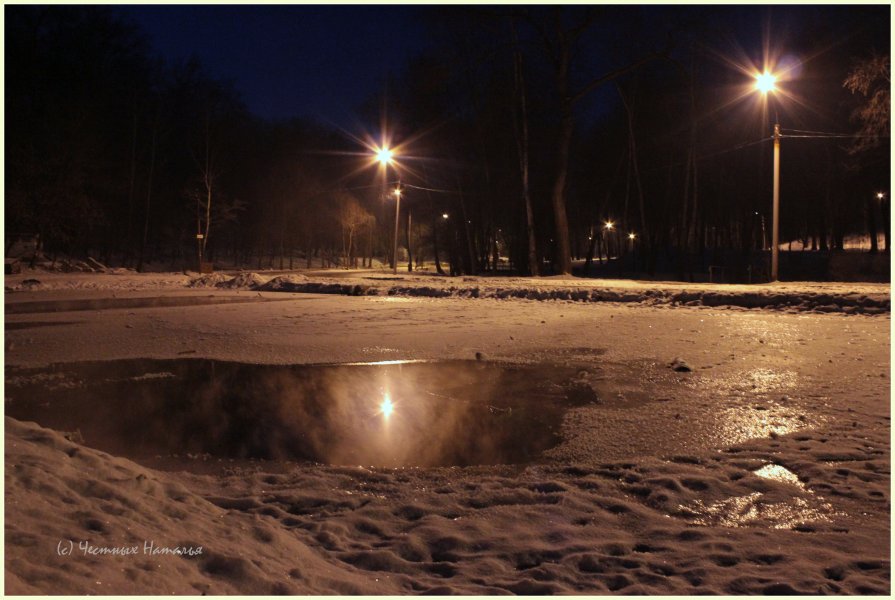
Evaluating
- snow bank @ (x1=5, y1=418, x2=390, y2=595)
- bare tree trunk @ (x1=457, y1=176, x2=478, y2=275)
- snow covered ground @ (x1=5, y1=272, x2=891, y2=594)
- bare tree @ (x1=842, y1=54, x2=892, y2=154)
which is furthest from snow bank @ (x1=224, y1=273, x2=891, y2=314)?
bare tree trunk @ (x1=457, y1=176, x2=478, y2=275)

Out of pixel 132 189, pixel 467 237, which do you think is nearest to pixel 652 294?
pixel 467 237

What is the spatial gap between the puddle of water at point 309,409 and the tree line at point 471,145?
2428 cm

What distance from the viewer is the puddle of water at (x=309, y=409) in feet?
20.5

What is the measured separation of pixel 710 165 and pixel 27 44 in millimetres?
45368

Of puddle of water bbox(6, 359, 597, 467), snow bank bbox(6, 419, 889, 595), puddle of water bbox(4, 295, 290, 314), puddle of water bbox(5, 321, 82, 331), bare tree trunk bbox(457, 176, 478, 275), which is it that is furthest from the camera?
bare tree trunk bbox(457, 176, 478, 275)

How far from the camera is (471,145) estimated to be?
46188 millimetres

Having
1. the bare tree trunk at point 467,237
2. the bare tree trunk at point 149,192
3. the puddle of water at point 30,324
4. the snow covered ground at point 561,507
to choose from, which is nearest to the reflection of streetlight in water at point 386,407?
the snow covered ground at point 561,507

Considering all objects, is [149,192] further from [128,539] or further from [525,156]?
[128,539]

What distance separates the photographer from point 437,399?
8172 millimetres

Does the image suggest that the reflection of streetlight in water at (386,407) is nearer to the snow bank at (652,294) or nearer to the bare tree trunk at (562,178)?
the snow bank at (652,294)

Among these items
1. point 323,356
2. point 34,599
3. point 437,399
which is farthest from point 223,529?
point 323,356

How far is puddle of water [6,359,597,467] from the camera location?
6.25 m

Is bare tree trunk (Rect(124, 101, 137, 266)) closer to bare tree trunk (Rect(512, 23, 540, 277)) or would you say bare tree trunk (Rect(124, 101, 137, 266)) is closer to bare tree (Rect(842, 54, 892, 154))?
bare tree trunk (Rect(512, 23, 540, 277))

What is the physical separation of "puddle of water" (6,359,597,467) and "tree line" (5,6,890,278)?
2428cm
